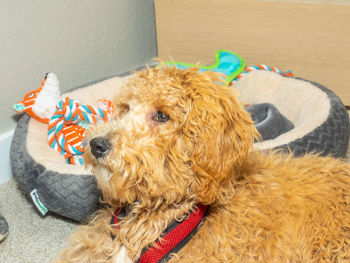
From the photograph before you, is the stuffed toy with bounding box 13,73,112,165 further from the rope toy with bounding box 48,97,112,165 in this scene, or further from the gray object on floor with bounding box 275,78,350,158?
the gray object on floor with bounding box 275,78,350,158

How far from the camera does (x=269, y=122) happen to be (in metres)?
2.03

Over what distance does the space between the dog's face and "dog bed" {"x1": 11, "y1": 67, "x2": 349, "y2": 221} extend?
0.58m

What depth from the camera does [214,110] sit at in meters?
1.03

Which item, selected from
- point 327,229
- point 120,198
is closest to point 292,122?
point 327,229

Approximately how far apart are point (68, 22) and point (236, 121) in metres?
1.48

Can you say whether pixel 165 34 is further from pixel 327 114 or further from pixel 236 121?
pixel 236 121

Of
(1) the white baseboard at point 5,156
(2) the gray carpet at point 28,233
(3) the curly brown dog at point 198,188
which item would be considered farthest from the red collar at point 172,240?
(1) the white baseboard at point 5,156

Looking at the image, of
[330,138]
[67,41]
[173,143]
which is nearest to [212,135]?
[173,143]

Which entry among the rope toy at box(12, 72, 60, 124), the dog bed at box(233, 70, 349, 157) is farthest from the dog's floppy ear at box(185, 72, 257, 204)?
the rope toy at box(12, 72, 60, 124)

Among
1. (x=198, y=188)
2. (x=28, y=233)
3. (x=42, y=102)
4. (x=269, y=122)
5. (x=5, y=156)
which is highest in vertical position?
(x=198, y=188)

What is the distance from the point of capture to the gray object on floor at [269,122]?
2014 millimetres

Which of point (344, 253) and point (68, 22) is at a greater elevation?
point (68, 22)

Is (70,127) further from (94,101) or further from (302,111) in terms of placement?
(302,111)

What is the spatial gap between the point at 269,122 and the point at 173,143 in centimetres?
108
